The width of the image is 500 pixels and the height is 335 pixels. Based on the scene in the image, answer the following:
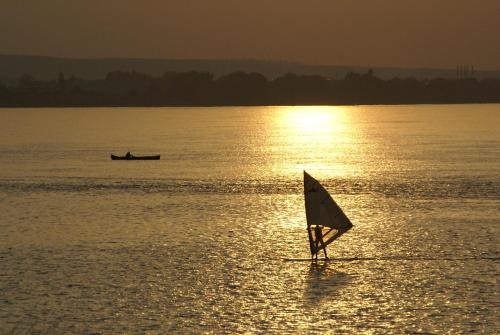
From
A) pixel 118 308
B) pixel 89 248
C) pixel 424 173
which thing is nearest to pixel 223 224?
pixel 89 248

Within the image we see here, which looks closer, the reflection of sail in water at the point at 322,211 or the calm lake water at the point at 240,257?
the calm lake water at the point at 240,257

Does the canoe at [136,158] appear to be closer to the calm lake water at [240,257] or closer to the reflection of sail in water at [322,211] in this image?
the calm lake water at [240,257]

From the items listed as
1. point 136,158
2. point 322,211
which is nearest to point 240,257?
point 322,211

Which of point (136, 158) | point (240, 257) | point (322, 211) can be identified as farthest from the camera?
point (136, 158)

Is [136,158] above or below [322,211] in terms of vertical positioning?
below

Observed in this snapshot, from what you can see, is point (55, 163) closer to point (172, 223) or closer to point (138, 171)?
point (138, 171)

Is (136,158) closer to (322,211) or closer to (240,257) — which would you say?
(240,257)

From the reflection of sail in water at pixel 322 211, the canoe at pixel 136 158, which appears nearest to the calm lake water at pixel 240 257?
the reflection of sail in water at pixel 322 211

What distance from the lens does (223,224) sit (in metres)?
69.9

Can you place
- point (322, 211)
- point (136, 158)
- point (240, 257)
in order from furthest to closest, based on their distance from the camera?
point (136, 158) < point (240, 257) < point (322, 211)

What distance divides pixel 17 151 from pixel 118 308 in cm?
14344

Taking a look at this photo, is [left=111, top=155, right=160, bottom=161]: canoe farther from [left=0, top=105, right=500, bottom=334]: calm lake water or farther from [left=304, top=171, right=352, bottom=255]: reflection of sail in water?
[left=304, top=171, right=352, bottom=255]: reflection of sail in water

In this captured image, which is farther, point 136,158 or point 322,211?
point 136,158

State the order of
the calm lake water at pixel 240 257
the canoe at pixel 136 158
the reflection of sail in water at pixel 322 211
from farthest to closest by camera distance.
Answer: the canoe at pixel 136 158, the reflection of sail in water at pixel 322 211, the calm lake water at pixel 240 257
